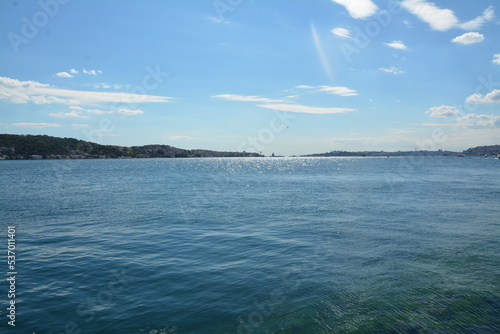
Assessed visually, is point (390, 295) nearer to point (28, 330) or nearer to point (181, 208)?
point (28, 330)

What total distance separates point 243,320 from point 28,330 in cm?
961

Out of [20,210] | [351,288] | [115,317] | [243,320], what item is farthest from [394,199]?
[20,210]

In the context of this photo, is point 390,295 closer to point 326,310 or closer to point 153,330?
point 326,310

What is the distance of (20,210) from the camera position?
146ft

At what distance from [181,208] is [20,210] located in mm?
22517

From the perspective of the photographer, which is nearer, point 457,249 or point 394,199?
point 457,249

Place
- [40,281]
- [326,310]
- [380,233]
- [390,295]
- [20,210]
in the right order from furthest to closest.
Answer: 1. [20,210]
2. [380,233]
3. [40,281]
4. [390,295]
5. [326,310]

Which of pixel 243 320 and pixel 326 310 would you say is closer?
pixel 243 320

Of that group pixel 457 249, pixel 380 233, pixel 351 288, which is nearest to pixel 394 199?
pixel 380 233

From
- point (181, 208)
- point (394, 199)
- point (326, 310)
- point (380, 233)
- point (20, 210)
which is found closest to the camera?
point (326, 310)

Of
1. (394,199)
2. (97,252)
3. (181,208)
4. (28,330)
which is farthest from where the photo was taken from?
(394,199)

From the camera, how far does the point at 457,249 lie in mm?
25922

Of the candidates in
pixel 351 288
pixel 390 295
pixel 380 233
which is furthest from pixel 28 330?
pixel 380 233

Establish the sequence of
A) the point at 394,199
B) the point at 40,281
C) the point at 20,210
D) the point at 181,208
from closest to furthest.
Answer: the point at 40,281 < the point at 20,210 < the point at 181,208 < the point at 394,199
